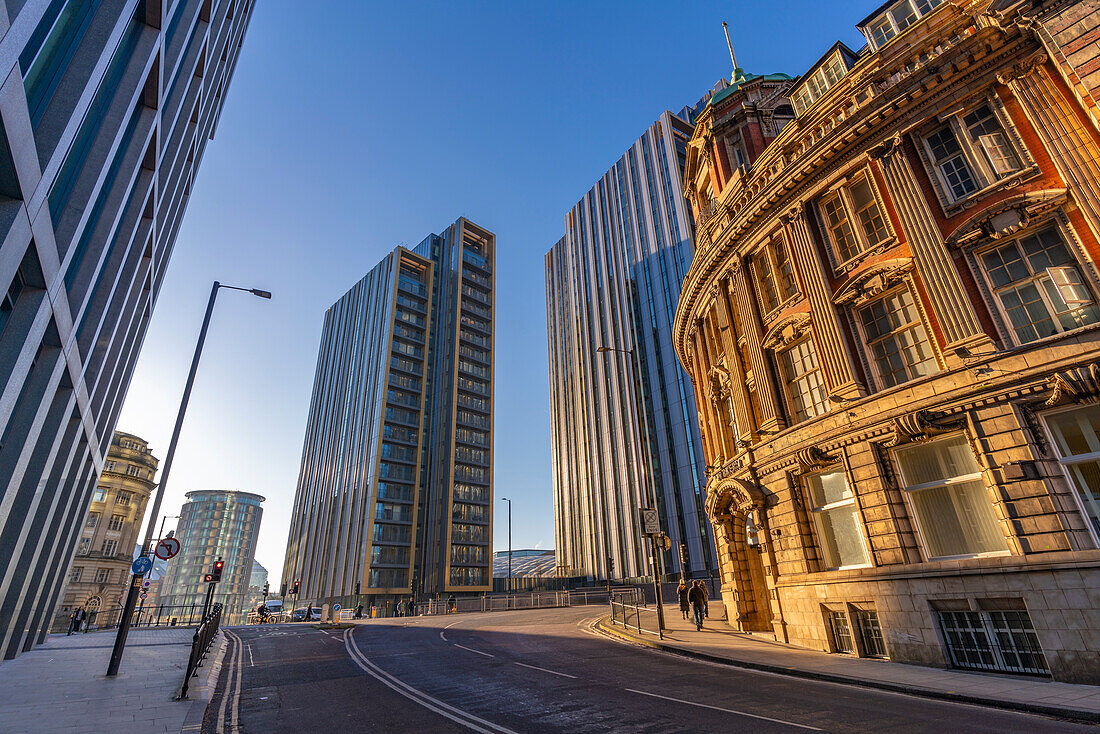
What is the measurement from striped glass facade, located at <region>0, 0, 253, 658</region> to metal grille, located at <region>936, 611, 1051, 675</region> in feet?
62.2

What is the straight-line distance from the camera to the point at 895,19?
18.5 meters

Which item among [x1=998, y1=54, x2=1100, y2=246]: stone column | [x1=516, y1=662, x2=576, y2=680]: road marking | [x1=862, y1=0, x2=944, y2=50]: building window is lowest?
[x1=516, y1=662, x2=576, y2=680]: road marking

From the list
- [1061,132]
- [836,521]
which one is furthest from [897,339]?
[1061,132]

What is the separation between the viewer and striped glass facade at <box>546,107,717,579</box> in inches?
2450

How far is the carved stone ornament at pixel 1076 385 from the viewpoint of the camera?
1064cm

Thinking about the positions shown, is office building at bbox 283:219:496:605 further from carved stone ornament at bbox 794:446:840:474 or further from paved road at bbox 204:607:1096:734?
carved stone ornament at bbox 794:446:840:474

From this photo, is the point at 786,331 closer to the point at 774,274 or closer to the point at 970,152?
the point at 774,274

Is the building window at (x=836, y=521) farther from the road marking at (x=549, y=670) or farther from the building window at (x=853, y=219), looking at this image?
the road marking at (x=549, y=670)

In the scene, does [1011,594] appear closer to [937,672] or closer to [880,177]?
[937,672]

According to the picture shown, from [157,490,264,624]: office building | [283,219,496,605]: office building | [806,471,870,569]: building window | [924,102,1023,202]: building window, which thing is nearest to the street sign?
[806,471,870,569]: building window

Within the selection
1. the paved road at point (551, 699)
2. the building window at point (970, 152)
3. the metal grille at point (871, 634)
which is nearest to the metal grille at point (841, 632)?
the metal grille at point (871, 634)

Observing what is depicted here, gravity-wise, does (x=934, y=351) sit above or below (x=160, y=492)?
above

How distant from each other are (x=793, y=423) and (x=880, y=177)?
8.30m

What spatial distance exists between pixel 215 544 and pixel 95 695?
17671cm
